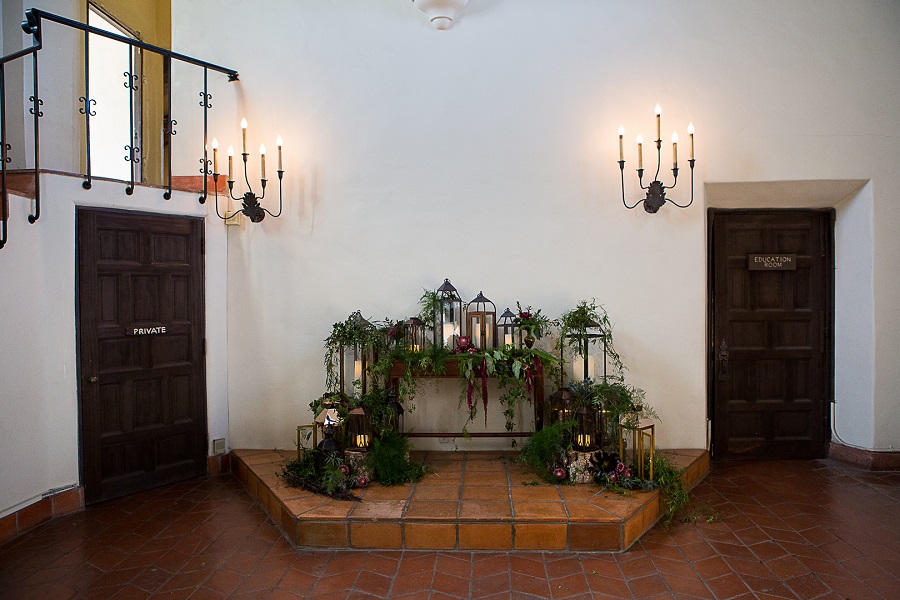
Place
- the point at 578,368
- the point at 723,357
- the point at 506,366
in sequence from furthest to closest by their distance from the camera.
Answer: the point at 723,357 < the point at 578,368 < the point at 506,366

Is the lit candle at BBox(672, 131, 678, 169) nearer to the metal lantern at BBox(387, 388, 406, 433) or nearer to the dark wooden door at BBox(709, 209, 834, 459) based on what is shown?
the dark wooden door at BBox(709, 209, 834, 459)

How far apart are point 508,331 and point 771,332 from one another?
93.4 inches

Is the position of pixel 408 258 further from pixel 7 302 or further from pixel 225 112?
pixel 7 302

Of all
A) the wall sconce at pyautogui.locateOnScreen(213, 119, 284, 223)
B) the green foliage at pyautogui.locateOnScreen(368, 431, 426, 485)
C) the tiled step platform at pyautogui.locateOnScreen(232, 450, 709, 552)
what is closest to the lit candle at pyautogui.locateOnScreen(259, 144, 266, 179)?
the wall sconce at pyautogui.locateOnScreen(213, 119, 284, 223)

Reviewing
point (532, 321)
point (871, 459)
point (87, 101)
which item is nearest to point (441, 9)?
point (532, 321)

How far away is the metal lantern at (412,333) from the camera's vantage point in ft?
14.2

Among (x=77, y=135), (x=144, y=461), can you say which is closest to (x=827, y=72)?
(x=144, y=461)

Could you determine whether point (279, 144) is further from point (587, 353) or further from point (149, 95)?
point (587, 353)

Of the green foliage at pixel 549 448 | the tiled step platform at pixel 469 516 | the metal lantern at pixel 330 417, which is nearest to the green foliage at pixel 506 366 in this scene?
the green foliage at pixel 549 448

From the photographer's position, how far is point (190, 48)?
15.3ft

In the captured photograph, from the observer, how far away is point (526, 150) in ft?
15.0

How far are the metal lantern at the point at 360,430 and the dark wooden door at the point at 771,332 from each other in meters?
2.94

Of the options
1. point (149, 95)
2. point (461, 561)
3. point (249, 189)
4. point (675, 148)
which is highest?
point (149, 95)

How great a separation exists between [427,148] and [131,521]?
3.39m
